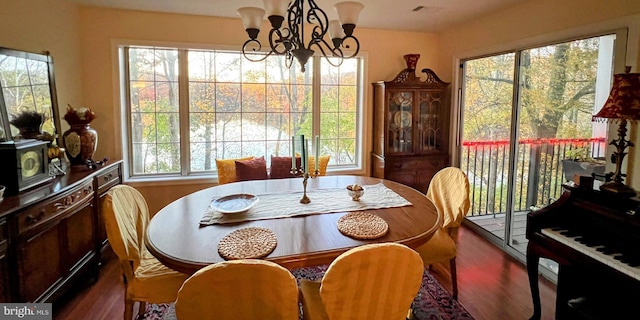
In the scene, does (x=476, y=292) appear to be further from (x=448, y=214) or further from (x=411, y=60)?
(x=411, y=60)

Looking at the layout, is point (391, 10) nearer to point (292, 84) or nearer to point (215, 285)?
point (292, 84)

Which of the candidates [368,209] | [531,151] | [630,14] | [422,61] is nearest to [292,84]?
[422,61]

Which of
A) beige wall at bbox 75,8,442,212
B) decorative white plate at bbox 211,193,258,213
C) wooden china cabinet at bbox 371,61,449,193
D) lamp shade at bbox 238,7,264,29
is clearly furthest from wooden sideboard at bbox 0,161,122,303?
wooden china cabinet at bbox 371,61,449,193

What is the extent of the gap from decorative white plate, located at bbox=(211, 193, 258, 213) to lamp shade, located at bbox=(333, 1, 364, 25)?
126cm

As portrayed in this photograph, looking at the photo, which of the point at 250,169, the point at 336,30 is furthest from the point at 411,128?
the point at 336,30

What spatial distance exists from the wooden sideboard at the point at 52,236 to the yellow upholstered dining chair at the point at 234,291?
1.32 m

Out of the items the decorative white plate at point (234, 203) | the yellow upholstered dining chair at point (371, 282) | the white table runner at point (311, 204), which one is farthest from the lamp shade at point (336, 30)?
the yellow upholstered dining chair at point (371, 282)

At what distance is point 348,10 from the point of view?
196cm

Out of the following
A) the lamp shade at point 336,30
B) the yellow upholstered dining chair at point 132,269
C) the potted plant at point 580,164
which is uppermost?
the lamp shade at point 336,30

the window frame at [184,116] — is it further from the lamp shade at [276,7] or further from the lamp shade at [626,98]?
the lamp shade at [626,98]

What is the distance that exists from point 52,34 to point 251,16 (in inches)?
81.2

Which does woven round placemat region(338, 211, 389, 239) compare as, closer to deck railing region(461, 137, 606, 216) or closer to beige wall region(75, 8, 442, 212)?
deck railing region(461, 137, 606, 216)

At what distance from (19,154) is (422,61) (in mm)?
4046

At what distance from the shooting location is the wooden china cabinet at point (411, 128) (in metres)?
3.97
